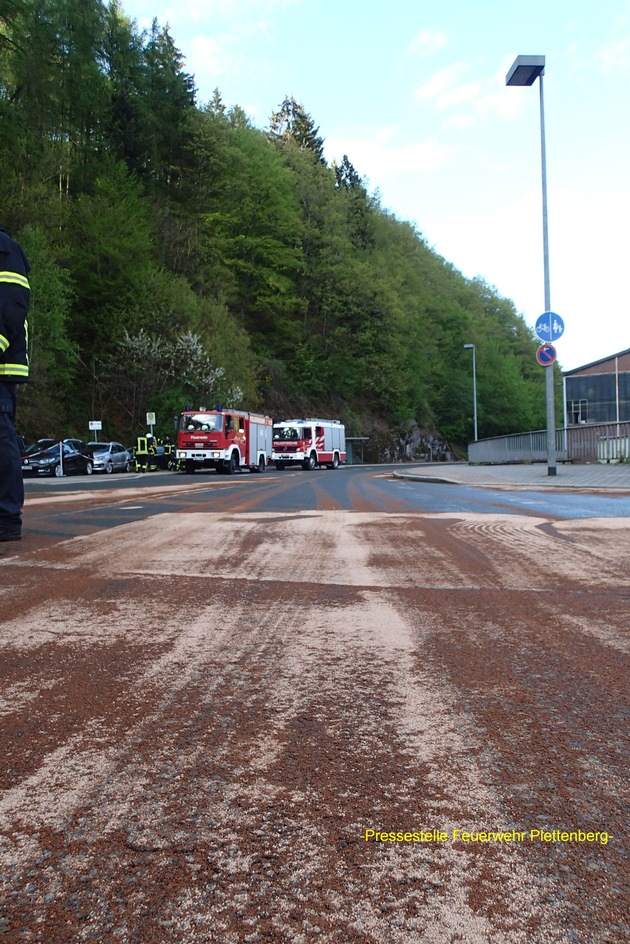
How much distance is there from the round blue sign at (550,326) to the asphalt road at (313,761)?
15.5m

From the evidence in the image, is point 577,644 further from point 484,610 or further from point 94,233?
point 94,233

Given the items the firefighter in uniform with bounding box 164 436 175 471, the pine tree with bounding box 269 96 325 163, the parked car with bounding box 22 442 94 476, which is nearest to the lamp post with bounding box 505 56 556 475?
the parked car with bounding box 22 442 94 476

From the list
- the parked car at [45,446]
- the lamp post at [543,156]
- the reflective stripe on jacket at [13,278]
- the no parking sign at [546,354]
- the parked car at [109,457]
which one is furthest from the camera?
the parked car at [109,457]

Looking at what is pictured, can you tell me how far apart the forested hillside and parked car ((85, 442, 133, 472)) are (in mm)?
4284

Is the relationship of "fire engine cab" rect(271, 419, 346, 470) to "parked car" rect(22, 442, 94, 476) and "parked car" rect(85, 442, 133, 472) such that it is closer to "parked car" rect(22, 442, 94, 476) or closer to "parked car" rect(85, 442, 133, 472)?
"parked car" rect(85, 442, 133, 472)

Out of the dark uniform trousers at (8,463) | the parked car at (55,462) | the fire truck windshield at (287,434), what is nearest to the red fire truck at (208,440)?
the parked car at (55,462)

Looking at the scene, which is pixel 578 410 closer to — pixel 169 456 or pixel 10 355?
pixel 169 456

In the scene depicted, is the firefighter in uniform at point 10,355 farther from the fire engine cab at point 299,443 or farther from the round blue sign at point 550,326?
the fire engine cab at point 299,443

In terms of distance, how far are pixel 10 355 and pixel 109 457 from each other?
93.4 ft

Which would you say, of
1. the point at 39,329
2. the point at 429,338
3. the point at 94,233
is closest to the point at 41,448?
the point at 39,329

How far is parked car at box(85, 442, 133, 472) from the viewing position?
32.4m

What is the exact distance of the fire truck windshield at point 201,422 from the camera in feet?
107

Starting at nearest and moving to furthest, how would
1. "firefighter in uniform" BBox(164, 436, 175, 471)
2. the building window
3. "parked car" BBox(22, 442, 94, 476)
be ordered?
"parked car" BBox(22, 442, 94, 476), "firefighter in uniform" BBox(164, 436, 175, 471), the building window

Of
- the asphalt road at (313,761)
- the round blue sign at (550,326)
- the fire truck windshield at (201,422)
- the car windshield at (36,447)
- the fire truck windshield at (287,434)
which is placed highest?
the round blue sign at (550,326)
